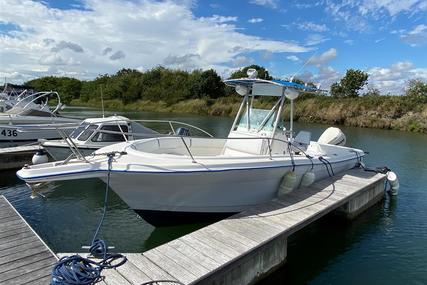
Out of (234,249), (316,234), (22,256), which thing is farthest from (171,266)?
(316,234)

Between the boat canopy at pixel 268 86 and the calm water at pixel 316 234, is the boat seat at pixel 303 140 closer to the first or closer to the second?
the boat canopy at pixel 268 86

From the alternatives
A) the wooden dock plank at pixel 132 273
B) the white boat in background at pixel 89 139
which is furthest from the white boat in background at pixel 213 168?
the white boat in background at pixel 89 139

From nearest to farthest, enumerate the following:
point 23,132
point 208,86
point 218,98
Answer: point 23,132 < point 218,98 < point 208,86

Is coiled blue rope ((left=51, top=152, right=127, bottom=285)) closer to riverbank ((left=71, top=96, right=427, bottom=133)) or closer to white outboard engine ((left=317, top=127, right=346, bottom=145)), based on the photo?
white outboard engine ((left=317, top=127, right=346, bottom=145))

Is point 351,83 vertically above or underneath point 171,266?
above

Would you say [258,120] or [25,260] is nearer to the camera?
[25,260]

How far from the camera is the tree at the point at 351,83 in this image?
43688 mm

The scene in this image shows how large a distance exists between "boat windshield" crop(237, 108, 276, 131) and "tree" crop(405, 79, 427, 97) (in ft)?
112

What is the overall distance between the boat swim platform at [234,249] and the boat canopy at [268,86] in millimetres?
2416

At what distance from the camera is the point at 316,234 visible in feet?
25.8

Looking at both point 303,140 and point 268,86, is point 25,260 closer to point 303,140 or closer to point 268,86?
point 268,86

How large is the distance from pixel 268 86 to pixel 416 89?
1402 inches

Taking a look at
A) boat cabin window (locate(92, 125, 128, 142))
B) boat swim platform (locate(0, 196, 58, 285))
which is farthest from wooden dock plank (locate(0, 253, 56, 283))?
boat cabin window (locate(92, 125, 128, 142))

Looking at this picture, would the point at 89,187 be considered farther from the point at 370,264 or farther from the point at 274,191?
the point at 370,264
